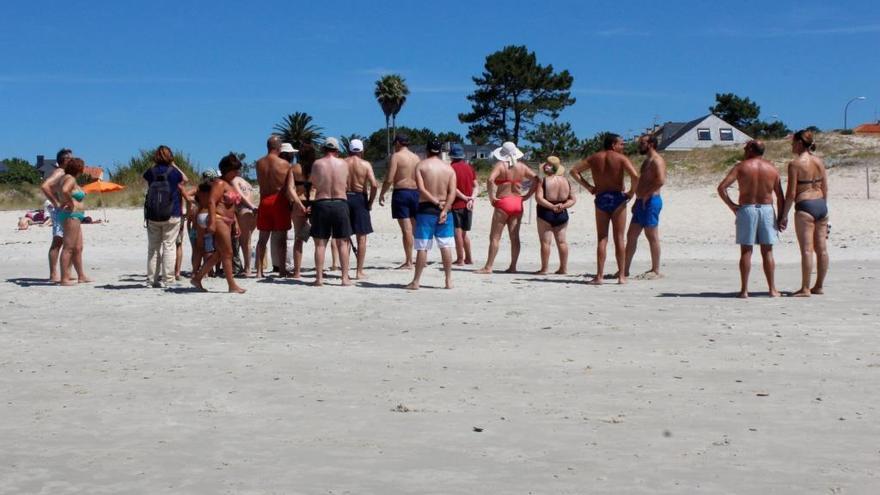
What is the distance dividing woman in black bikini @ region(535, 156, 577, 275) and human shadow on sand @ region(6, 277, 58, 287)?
6086 mm

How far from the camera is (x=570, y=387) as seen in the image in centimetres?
707

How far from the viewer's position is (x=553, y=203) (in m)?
14.0

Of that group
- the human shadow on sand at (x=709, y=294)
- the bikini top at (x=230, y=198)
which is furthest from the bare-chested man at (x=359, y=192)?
the human shadow on sand at (x=709, y=294)

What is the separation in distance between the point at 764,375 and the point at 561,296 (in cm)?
466

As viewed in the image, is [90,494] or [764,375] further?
[764,375]

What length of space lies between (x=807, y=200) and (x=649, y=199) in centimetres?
225

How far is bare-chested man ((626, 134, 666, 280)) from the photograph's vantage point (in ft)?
42.9

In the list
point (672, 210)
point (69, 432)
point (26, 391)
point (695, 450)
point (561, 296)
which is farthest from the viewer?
point (672, 210)

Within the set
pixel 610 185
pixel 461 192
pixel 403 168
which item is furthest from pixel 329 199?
pixel 610 185

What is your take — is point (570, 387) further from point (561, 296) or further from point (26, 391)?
point (561, 296)

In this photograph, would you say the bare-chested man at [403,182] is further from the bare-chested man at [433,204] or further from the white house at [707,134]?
the white house at [707,134]

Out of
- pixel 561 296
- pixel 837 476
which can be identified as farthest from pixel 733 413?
pixel 561 296

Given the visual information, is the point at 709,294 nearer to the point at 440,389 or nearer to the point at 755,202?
the point at 755,202

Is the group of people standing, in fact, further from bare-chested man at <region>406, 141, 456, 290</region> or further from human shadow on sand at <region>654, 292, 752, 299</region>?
human shadow on sand at <region>654, 292, 752, 299</region>
